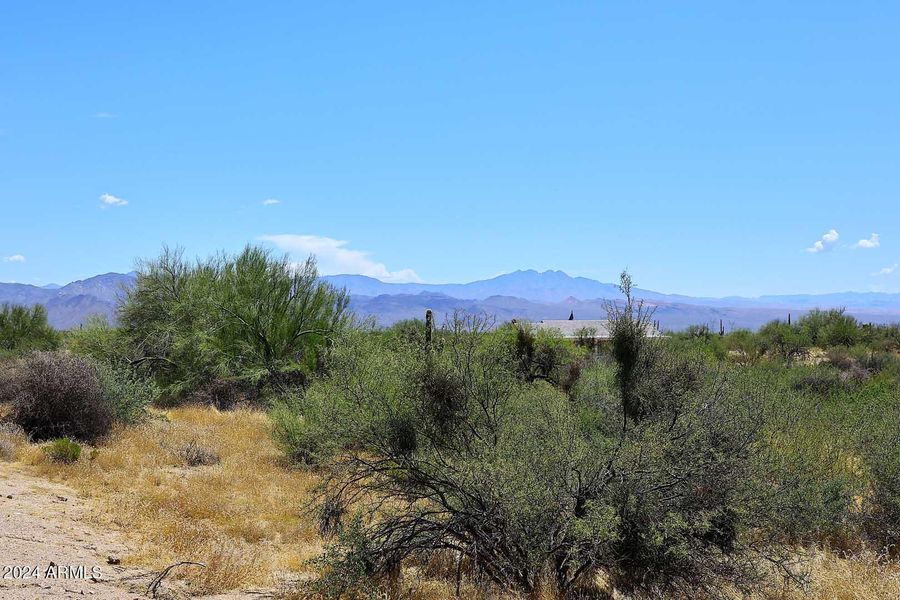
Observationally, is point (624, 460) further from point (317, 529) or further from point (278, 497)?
point (278, 497)

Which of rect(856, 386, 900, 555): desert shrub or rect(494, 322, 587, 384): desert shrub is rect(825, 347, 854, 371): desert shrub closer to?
rect(494, 322, 587, 384): desert shrub

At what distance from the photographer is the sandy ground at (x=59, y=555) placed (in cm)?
589

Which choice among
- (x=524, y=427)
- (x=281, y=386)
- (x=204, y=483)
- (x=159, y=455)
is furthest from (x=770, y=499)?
(x=281, y=386)

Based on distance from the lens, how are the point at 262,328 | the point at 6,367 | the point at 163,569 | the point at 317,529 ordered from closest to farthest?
the point at 163,569, the point at 317,529, the point at 6,367, the point at 262,328

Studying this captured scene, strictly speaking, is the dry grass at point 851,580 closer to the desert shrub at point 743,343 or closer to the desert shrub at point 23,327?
the desert shrub at point 743,343

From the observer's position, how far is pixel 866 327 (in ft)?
144

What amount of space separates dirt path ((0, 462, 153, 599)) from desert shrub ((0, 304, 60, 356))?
28361 mm

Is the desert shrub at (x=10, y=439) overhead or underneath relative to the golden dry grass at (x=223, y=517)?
overhead

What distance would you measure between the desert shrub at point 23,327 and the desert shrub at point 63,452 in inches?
979

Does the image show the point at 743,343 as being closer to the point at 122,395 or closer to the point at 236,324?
the point at 236,324

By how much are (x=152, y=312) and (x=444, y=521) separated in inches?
871

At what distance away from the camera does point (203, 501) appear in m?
10.1

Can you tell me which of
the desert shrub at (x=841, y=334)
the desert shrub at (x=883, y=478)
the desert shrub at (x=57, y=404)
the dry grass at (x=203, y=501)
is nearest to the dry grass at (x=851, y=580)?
the desert shrub at (x=883, y=478)

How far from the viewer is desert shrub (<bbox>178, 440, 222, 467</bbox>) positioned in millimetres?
13297
